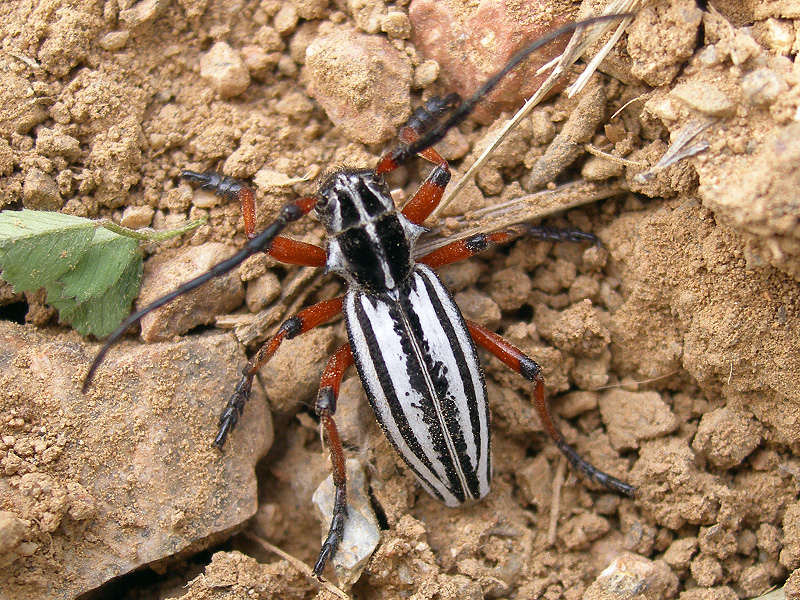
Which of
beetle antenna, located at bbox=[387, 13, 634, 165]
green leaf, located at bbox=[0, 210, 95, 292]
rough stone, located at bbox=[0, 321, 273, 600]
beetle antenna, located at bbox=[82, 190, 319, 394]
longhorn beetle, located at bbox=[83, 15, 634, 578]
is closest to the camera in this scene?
beetle antenna, located at bbox=[82, 190, 319, 394]

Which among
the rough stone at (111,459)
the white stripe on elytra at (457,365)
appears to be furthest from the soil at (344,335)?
the white stripe on elytra at (457,365)

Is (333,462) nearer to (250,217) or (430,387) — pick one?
(430,387)

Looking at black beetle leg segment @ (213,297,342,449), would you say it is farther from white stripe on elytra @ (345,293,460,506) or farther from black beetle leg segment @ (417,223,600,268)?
black beetle leg segment @ (417,223,600,268)

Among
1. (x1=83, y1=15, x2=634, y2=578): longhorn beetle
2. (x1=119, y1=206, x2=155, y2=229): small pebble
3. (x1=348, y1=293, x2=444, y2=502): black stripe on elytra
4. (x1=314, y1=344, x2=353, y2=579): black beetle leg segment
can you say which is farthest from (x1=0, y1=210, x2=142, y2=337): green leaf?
(x1=348, y1=293, x2=444, y2=502): black stripe on elytra

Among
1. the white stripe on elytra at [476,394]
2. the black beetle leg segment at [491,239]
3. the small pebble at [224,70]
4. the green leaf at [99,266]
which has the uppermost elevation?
the small pebble at [224,70]

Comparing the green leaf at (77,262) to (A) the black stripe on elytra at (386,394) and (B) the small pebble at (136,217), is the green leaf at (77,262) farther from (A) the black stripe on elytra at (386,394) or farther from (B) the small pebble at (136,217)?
(A) the black stripe on elytra at (386,394)

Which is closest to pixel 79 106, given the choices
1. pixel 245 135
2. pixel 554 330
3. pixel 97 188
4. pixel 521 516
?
pixel 97 188
